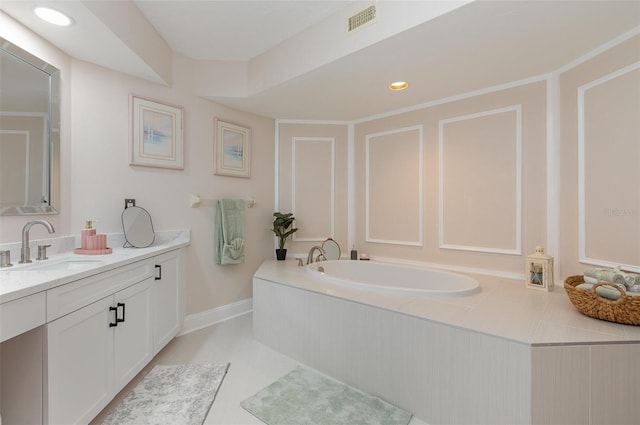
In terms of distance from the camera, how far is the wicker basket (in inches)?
53.9

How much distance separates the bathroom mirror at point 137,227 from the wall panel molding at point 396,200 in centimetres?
213

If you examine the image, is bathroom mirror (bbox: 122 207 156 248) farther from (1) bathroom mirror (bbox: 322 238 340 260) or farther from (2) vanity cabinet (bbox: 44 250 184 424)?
(1) bathroom mirror (bbox: 322 238 340 260)

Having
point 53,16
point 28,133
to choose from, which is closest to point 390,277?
point 28,133

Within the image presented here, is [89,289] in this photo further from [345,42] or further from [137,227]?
[345,42]

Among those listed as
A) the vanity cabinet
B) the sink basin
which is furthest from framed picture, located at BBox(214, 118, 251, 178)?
the sink basin

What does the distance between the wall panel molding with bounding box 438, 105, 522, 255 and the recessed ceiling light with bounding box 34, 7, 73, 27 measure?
2.76 metres

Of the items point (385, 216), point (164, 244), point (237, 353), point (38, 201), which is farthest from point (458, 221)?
point (38, 201)

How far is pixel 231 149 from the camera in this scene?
2939 mm

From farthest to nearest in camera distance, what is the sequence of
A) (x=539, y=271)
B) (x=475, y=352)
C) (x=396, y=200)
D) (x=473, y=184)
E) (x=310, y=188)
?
(x=310, y=188), (x=396, y=200), (x=473, y=184), (x=539, y=271), (x=475, y=352)

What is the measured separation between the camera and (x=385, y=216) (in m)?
3.14

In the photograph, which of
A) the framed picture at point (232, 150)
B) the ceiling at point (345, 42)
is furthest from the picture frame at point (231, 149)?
the ceiling at point (345, 42)

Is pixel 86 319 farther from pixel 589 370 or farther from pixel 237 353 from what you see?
pixel 589 370

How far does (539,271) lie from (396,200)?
137cm

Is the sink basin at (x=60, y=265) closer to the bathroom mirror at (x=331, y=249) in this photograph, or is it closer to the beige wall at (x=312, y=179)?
the beige wall at (x=312, y=179)
